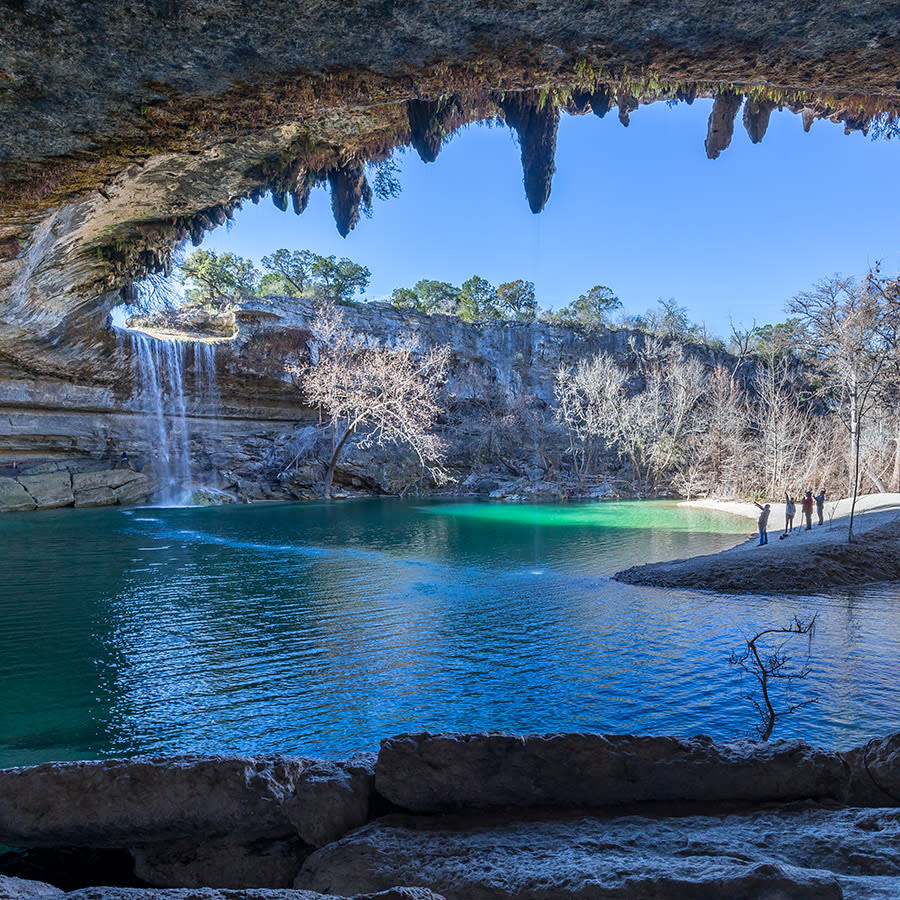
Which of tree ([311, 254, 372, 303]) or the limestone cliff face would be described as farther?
tree ([311, 254, 372, 303])

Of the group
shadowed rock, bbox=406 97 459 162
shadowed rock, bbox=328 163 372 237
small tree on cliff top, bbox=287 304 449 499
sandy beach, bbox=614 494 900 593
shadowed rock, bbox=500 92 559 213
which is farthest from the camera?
small tree on cliff top, bbox=287 304 449 499

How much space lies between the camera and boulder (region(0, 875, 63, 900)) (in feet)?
6.55

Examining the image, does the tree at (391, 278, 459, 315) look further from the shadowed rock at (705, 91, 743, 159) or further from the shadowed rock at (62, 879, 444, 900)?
the shadowed rock at (62, 879, 444, 900)

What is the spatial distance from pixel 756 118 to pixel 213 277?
4023 cm

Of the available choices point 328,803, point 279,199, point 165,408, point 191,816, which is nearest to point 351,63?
point 328,803

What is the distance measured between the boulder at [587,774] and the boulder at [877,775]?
79 mm

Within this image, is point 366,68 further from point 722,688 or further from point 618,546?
point 618,546

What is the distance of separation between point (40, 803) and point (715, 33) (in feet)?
18.4

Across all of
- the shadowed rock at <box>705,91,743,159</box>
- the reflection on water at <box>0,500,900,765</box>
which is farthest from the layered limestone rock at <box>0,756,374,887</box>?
the shadowed rock at <box>705,91,743,159</box>

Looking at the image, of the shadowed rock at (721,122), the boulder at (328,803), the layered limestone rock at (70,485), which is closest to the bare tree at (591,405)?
the layered limestone rock at (70,485)

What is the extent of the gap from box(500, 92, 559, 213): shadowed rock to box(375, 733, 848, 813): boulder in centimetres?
627

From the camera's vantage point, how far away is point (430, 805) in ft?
9.51

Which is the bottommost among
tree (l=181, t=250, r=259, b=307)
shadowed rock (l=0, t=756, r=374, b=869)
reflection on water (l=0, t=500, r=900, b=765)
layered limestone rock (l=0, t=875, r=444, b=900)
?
reflection on water (l=0, t=500, r=900, b=765)

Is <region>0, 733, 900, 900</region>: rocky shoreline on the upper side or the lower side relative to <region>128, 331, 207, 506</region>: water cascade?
lower
